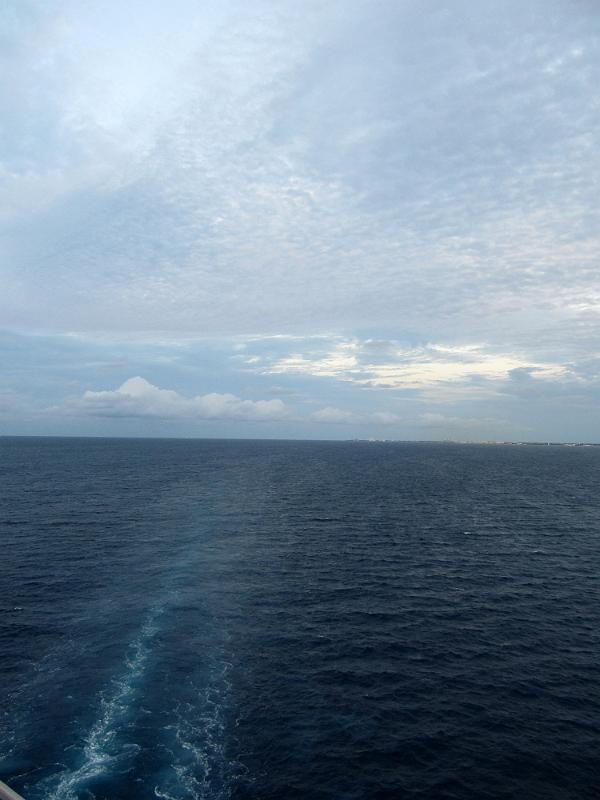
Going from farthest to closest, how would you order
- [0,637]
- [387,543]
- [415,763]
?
[387,543] < [0,637] < [415,763]

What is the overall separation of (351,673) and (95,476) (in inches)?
6403

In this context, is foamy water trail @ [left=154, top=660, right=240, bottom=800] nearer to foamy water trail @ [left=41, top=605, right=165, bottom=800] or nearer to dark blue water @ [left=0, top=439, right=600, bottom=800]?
dark blue water @ [left=0, top=439, right=600, bottom=800]

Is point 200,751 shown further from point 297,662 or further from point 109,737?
point 297,662

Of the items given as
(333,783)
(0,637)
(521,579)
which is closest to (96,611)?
(0,637)

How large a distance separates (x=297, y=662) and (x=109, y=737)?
18.9 metres

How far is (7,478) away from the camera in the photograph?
176500 mm

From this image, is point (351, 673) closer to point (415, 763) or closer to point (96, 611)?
point (415, 763)

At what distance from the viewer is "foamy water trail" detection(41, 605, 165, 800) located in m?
33.6

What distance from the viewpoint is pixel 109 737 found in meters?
38.1

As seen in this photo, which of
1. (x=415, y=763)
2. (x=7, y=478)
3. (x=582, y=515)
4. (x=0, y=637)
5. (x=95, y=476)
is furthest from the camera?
(x=95, y=476)

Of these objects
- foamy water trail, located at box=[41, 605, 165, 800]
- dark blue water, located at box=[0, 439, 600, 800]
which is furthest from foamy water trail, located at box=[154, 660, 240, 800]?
foamy water trail, located at box=[41, 605, 165, 800]

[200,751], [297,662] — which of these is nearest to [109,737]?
[200,751]

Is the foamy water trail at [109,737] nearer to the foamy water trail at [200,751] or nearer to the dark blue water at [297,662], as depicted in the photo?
the dark blue water at [297,662]

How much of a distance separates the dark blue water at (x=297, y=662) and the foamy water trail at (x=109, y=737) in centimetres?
15
